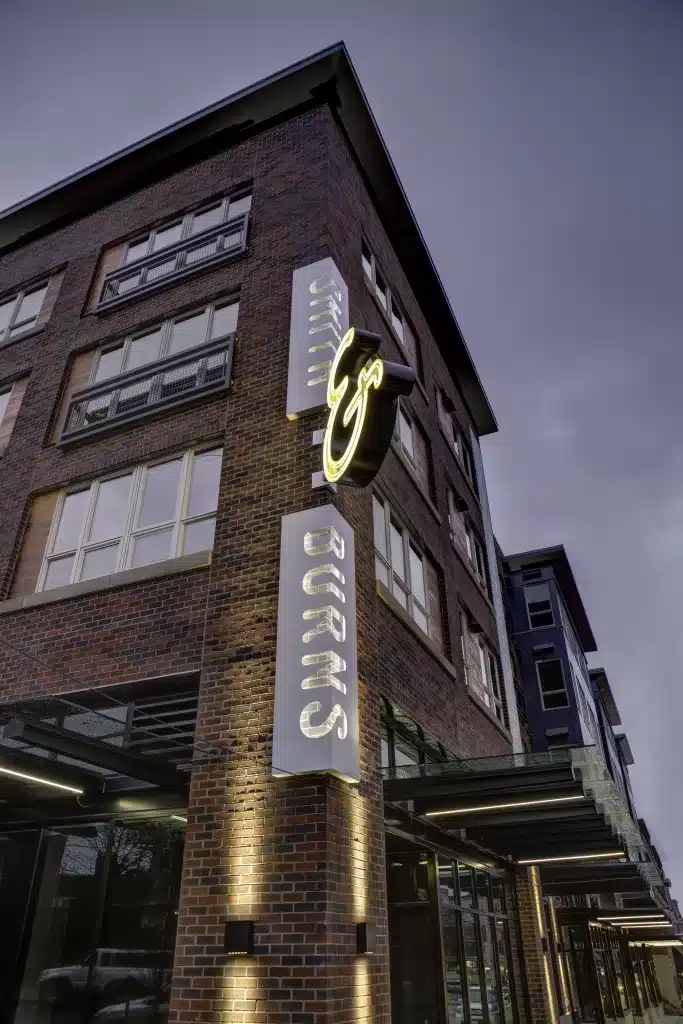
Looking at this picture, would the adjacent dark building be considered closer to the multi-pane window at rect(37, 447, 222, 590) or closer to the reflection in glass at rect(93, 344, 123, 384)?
the multi-pane window at rect(37, 447, 222, 590)

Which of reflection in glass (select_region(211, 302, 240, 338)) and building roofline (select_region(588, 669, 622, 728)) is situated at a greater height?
building roofline (select_region(588, 669, 622, 728))

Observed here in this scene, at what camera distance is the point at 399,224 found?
54.0 ft

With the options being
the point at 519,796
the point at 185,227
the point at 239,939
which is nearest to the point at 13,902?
the point at 239,939

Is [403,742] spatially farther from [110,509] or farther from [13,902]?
[110,509]

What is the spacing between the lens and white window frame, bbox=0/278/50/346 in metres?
15.6

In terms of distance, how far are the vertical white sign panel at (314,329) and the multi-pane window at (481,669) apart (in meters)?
7.75

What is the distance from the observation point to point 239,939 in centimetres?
654

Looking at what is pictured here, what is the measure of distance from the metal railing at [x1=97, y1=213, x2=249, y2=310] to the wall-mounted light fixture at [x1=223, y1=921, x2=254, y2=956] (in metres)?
Result: 10.7

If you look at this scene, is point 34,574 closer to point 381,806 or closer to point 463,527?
point 381,806

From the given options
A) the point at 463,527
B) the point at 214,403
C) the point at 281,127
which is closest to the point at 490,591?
the point at 463,527

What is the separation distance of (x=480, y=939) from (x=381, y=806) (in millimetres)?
5254

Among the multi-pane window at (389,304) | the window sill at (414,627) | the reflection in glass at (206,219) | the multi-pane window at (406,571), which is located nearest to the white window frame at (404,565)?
the multi-pane window at (406,571)

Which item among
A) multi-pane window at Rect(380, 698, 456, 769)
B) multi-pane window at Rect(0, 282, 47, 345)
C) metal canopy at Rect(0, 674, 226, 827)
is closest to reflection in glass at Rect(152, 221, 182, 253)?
multi-pane window at Rect(0, 282, 47, 345)

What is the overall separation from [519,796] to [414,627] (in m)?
3.44
